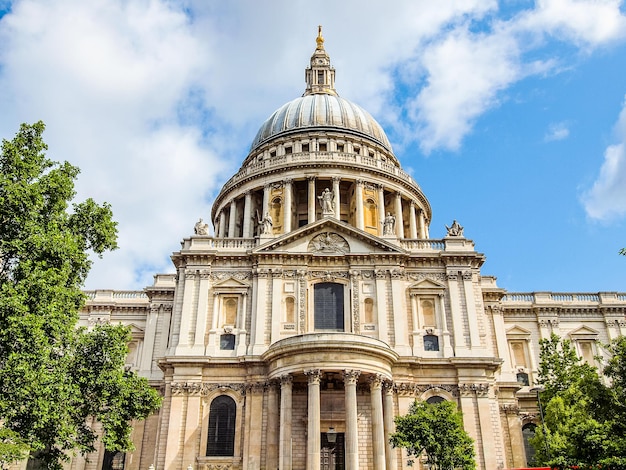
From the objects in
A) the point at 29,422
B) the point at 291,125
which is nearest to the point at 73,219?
the point at 29,422

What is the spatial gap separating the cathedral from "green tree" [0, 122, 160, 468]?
307 inches

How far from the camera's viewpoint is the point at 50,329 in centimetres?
2233

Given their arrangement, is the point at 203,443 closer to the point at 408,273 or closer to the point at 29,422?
the point at 29,422

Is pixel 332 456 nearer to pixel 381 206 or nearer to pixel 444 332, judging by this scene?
Result: pixel 444 332

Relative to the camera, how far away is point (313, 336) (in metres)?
31.4

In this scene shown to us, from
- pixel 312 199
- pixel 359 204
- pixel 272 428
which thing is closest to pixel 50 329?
pixel 272 428

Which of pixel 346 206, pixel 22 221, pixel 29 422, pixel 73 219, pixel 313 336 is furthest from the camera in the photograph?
pixel 346 206

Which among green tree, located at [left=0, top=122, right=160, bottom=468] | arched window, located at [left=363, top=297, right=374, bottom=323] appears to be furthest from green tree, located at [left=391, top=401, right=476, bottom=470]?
green tree, located at [left=0, top=122, right=160, bottom=468]

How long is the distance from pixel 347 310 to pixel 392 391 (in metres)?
5.77

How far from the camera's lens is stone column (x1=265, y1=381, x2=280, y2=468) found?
31516mm

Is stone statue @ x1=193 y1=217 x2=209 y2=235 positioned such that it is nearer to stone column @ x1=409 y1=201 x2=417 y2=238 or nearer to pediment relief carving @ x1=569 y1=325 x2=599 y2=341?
stone column @ x1=409 y1=201 x2=417 y2=238

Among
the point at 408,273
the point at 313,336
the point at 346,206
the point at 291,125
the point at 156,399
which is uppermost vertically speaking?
the point at 291,125

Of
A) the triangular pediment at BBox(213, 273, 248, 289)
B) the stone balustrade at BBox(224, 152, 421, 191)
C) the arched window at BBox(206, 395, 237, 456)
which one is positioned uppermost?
the stone balustrade at BBox(224, 152, 421, 191)

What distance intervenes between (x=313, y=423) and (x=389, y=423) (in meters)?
4.61
